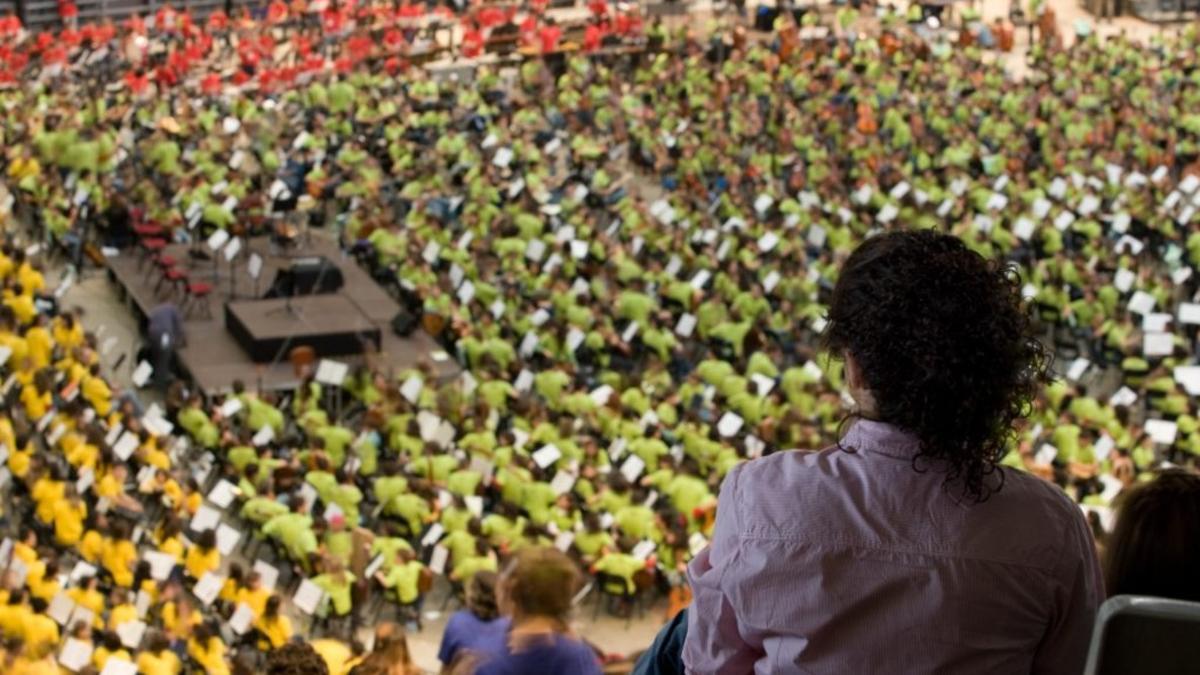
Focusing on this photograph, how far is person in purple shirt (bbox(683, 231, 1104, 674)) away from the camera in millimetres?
2693

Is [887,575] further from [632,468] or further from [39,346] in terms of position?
[39,346]

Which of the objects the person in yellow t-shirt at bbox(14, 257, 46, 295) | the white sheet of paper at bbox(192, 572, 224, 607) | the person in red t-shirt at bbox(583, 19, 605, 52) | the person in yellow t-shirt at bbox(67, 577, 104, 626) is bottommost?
the person in red t-shirt at bbox(583, 19, 605, 52)

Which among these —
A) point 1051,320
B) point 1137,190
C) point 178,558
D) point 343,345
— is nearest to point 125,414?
point 178,558

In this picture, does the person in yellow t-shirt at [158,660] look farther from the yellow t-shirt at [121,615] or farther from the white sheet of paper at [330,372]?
the white sheet of paper at [330,372]

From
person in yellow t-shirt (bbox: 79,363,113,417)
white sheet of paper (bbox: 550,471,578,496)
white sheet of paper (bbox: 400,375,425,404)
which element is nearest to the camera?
white sheet of paper (bbox: 550,471,578,496)

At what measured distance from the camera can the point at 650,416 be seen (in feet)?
64.4

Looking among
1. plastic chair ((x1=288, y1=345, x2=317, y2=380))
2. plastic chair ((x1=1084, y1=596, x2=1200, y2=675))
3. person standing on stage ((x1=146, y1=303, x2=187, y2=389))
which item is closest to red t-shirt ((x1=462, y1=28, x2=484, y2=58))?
person standing on stage ((x1=146, y1=303, x2=187, y2=389))

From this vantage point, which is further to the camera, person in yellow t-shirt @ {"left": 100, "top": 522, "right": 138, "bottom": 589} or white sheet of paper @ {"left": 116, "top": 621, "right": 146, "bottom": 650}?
person in yellow t-shirt @ {"left": 100, "top": 522, "right": 138, "bottom": 589}

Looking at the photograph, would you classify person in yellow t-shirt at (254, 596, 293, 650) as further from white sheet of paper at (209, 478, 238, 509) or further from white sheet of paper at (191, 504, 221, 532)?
white sheet of paper at (209, 478, 238, 509)

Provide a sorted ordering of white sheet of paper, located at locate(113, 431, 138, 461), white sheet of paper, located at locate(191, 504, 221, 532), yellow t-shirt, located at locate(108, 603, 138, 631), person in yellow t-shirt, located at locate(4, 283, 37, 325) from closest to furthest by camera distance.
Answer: yellow t-shirt, located at locate(108, 603, 138, 631)
white sheet of paper, located at locate(191, 504, 221, 532)
white sheet of paper, located at locate(113, 431, 138, 461)
person in yellow t-shirt, located at locate(4, 283, 37, 325)

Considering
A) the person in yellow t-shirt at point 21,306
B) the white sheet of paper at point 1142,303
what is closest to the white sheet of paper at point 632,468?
the person in yellow t-shirt at point 21,306

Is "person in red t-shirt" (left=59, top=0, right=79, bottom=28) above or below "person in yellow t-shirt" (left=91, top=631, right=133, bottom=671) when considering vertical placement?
below

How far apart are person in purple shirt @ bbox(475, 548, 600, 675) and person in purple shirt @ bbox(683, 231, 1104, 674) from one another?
201cm

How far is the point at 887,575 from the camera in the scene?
106 inches
